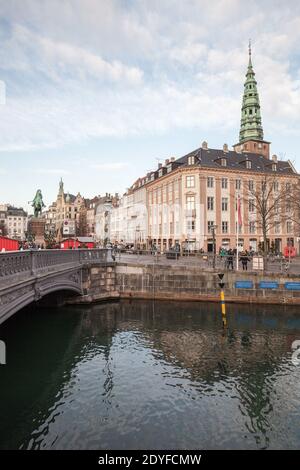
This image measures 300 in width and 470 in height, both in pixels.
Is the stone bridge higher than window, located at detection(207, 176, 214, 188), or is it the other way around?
window, located at detection(207, 176, 214, 188)

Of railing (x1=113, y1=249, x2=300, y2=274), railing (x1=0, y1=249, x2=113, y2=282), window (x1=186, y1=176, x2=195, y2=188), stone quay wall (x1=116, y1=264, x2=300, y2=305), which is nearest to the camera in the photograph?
railing (x1=0, y1=249, x2=113, y2=282)

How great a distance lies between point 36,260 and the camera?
14562mm

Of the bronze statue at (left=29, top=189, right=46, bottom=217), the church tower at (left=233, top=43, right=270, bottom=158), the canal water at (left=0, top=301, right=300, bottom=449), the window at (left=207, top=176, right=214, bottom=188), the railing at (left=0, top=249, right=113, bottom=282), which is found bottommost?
the canal water at (left=0, top=301, right=300, bottom=449)

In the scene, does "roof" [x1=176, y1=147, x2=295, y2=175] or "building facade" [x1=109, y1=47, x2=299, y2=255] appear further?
"roof" [x1=176, y1=147, x2=295, y2=175]

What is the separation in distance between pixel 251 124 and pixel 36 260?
66.9 metres

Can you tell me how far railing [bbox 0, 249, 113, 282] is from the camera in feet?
35.9

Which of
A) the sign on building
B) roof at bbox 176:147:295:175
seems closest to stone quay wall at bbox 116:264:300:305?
the sign on building

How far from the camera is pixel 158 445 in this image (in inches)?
325

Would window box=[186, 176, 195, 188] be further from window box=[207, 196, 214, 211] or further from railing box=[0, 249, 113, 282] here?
railing box=[0, 249, 113, 282]

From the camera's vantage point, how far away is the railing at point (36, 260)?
11.0 meters

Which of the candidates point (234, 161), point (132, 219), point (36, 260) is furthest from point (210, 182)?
point (36, 260)

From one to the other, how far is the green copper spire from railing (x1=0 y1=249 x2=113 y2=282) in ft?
183

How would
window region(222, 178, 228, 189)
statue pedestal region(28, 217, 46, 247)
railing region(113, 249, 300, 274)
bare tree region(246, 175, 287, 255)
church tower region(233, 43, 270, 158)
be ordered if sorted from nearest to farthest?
railing region(113, 249, 300, 274)
statue pedestal region(28, 217, 46, 247)
bare tree region(246, 175, 287, 255)
window region(222, 178, 228, 189)
church tower region(233, 43, 270, 158)

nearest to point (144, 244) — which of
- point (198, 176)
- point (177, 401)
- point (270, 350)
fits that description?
point (198, 176)
